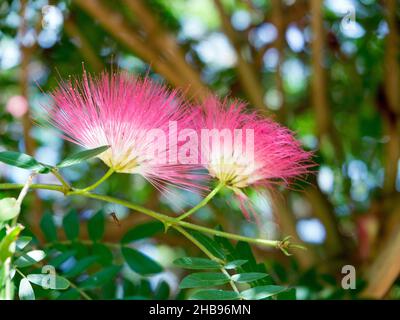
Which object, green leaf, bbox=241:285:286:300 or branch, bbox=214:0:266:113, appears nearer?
green leaf, bbox=241:285:286:300

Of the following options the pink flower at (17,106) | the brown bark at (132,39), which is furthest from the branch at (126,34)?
the pink flower at (17,106)

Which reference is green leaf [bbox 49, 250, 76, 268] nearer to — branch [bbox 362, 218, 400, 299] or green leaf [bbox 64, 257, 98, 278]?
green leaf [bbox 64, 257, 98, 278]

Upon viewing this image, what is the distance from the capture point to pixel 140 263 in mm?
1411

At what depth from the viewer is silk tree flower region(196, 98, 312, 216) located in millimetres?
1120

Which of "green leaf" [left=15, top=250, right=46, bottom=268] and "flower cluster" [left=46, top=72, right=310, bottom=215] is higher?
"flower cluster" [left=46, top=72, right=310, bottom=215]

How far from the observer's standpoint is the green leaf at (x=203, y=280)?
1011 millimetres

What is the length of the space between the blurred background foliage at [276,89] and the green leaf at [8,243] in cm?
104

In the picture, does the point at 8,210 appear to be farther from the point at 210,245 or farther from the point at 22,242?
the point at 210,245

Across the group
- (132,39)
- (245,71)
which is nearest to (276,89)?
(245,71)

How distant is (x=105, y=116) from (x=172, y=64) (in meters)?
1.15

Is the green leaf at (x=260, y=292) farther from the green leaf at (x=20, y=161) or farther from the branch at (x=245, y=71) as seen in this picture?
the branch at (x=245, y=71)

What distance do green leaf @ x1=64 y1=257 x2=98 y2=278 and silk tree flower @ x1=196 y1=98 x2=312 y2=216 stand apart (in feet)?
1.19

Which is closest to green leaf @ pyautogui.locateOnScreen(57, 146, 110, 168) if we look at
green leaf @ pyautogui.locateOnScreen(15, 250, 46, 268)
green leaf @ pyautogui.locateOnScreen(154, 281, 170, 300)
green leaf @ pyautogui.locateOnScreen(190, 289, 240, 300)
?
green leaf @ pyautogui.locateOnScreen(15, 250, 46, 268)
